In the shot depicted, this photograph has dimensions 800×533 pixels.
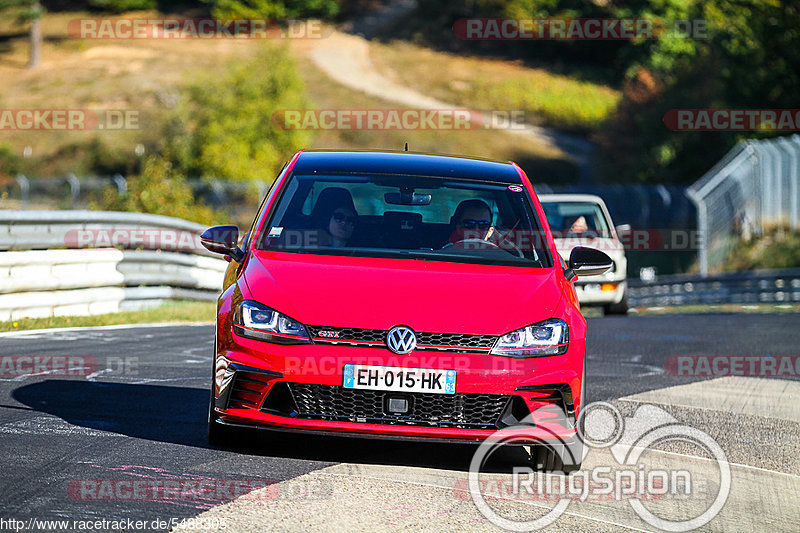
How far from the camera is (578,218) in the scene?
60.7ft

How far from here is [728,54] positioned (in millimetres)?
44812

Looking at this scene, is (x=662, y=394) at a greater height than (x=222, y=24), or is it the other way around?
(x=222, y=24)

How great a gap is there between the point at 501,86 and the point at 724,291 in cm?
4957

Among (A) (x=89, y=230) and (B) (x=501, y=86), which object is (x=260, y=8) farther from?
(A) (x=89, y=230)

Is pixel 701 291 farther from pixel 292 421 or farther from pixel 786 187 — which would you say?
pixel 292 421

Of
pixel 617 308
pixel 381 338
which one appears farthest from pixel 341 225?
pixel 617 308

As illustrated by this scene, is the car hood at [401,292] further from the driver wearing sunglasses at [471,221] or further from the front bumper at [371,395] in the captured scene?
the driver wearing sunglasses at [471,221]

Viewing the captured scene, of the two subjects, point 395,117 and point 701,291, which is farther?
point 395,117

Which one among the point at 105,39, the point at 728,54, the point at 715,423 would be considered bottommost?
the point at 715,423

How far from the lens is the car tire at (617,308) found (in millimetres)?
19125

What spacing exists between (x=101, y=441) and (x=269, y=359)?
1170 millimetres

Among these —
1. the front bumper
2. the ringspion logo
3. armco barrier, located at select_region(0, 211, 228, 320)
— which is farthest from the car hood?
the ringspion logo

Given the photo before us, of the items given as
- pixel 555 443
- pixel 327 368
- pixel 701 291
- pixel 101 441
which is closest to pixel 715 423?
pixel 555 443

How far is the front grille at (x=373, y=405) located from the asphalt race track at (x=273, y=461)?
29cm
